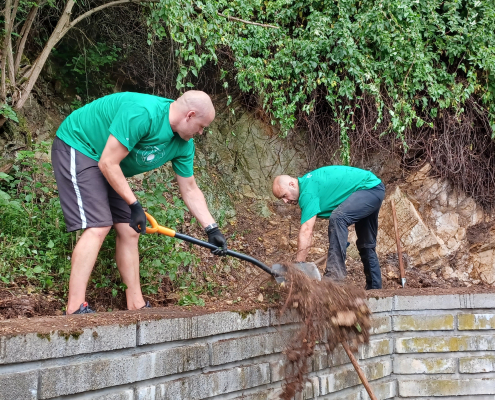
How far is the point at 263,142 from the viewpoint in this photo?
289 inches

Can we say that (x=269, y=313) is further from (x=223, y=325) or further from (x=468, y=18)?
(x=468, y=18)

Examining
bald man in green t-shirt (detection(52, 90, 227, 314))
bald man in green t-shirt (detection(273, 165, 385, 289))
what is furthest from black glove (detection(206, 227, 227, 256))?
bald man in green t-shirt (detection(273, 165, 385, 289))

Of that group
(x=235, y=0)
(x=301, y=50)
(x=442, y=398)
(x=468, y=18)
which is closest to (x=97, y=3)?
(x=235, y=0)

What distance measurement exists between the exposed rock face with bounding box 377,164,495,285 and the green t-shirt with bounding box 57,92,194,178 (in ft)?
14.6

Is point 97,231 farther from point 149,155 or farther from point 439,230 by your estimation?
point 439,230

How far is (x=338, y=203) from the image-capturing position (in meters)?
4.65

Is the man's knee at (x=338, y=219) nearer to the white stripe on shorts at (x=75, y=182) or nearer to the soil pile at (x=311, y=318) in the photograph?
the soil pile at (x=311, y=318)

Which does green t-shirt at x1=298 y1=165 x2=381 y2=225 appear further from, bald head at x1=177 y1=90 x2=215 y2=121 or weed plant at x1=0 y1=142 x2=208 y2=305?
bald head at x1=177 y1=90 x2=215 y2=121

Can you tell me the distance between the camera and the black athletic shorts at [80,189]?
297 cm

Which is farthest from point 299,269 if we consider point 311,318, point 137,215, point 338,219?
point 338,219

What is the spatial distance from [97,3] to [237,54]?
1.90 m

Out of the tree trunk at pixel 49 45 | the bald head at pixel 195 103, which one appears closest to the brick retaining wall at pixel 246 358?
the bald head at pixel 195 103

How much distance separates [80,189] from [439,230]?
18.4 ft

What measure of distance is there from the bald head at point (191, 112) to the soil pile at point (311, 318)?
105 centimetres
